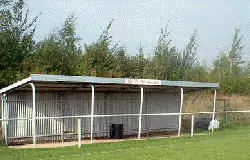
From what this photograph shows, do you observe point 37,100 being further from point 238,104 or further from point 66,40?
point 238,104

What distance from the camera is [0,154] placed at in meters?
15.5

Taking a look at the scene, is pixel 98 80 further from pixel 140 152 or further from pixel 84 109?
pixel 140 152

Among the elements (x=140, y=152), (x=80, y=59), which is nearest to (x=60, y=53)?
(x=80, y=59)

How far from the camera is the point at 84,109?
921 inches

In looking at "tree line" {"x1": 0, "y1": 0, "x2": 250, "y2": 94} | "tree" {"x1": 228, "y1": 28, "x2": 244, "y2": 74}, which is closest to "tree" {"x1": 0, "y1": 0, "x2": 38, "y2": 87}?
"tree line" {"x1": 0, "y1": 0, "x2": 250, "y2": 94}

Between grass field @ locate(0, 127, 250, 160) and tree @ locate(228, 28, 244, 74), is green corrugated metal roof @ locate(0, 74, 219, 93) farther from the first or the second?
tree @ locate(228, 28, 244, 74)

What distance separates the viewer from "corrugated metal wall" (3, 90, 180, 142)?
20.2 meters

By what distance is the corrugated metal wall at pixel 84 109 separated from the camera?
66.4 ft

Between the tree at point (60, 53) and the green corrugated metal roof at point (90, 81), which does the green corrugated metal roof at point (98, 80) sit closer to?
the green corrugated metal roof at point (90, 81)

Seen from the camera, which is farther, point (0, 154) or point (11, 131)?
point (11, 131)

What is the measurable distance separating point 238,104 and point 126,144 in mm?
24318

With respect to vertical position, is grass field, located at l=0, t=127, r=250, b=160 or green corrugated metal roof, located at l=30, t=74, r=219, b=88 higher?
green corrugated metal roof, located at l=30, t=74, r=219, b=88

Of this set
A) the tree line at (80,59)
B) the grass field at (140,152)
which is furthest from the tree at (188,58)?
the grass field at (140,152)

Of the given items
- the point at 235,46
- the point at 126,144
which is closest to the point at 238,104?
the point at 235,46
